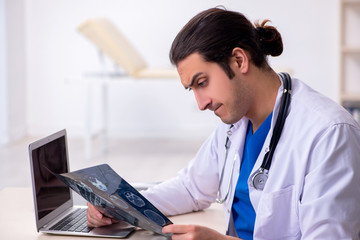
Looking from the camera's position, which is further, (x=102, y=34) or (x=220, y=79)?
(x=102, y=34)

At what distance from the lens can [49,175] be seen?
1.29 m

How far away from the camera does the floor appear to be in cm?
368

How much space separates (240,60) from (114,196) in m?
0.40

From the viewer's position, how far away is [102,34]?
3988 millimetres

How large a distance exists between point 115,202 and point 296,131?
40 cm

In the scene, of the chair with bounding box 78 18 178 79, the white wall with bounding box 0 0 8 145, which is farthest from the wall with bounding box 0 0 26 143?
the chair with bounding box 78 18 178 79

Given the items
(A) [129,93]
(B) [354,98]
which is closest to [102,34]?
(A) [129,93]

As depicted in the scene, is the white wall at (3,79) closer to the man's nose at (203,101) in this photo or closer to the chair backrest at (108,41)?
the chair backrest at (108,41)

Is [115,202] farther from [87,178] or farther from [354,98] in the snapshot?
[354,98]

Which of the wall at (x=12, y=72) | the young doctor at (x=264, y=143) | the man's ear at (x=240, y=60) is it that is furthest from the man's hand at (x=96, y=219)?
the wall at (x=12, y=72)

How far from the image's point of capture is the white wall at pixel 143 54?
4.98 m

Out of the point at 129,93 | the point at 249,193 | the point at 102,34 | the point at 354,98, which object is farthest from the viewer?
the point at 129,93

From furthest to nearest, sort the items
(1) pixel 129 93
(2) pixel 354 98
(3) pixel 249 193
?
(1) pixel 129 93 → (2) pixel 354 98 → (3) pixel 249 193

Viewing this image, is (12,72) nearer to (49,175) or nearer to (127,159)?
(127,159)
